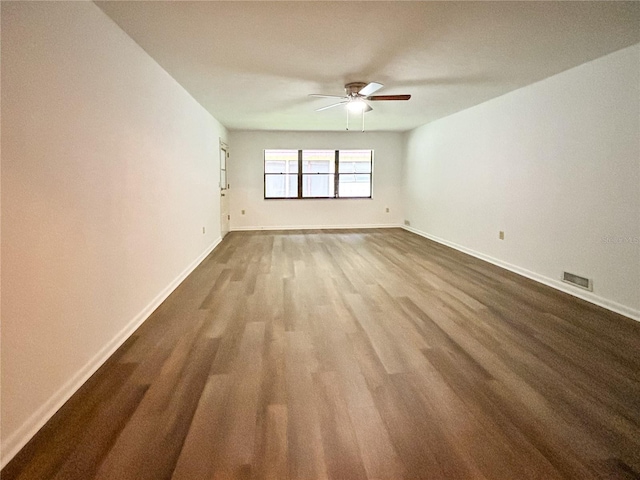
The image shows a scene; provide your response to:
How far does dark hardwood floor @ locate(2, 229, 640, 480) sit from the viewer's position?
56.7 inches

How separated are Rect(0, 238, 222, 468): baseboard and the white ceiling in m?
2.11

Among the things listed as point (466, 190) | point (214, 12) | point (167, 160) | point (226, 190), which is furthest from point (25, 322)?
point (226, 190)

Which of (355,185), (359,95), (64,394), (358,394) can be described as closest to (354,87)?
(359,95)

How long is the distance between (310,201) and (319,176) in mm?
865

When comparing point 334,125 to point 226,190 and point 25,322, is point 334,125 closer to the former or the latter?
point 226,190

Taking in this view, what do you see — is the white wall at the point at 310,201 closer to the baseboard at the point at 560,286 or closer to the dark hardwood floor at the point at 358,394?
the baseboard at the point at 560,286

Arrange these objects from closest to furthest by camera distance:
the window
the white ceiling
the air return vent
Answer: the white ceiling
the air return vent
the window

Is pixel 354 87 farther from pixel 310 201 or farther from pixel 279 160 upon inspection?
pixel 279 160

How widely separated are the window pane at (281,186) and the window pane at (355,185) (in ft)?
3.67

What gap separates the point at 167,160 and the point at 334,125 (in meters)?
4.16

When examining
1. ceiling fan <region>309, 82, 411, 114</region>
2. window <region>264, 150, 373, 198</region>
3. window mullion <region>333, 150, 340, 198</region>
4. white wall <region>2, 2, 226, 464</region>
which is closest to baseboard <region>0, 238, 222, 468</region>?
white wall <region>2, 2, 226, 464</region>

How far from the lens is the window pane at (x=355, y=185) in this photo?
28.3 feet

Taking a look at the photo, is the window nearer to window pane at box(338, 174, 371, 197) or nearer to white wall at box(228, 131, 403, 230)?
window pane at box(338, 174, 371, 197)

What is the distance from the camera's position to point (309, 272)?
4.45 m
